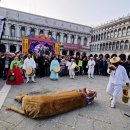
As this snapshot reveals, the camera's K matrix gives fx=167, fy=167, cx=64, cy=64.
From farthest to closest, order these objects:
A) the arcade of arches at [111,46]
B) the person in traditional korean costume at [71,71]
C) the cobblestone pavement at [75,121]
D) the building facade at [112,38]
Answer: the building facade at [112,38]
the arcade of arches at [111,46]
the person in traditional korean costume at [71,71]
the cobblestone pavement at [75,121]

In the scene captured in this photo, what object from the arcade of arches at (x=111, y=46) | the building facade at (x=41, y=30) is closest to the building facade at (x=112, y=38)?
the arcade of arches at (x=111, y=46)

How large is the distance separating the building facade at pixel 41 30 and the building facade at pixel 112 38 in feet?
8.62

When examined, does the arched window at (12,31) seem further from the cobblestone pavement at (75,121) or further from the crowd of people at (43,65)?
the cobblestone pavement at (75,121)

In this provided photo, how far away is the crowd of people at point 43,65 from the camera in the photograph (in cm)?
921

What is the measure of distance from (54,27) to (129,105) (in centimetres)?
4217

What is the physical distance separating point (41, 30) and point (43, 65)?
3447 cm

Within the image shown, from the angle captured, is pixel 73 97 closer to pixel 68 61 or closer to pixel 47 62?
pixel 47 62

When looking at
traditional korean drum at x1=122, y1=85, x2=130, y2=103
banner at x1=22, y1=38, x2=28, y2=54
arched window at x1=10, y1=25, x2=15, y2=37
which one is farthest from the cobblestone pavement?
arched window at x1=10, y1=25, x2=15, y2=37

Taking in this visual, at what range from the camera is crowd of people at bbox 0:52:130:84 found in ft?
30.2

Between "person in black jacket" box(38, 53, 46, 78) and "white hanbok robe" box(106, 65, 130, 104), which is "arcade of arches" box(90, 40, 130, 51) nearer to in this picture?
"person in black jacket" box(38, 53, 46, 78)

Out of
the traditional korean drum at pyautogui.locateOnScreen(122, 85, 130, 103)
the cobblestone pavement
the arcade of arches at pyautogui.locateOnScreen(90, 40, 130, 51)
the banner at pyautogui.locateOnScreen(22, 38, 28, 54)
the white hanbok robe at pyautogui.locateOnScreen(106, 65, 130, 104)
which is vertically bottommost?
the cobblestone pavement

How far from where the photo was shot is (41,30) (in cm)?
4475

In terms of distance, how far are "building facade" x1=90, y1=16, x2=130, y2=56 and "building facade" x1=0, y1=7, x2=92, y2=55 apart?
263 centimetres

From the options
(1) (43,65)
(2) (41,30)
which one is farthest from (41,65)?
(2) (41,30)
